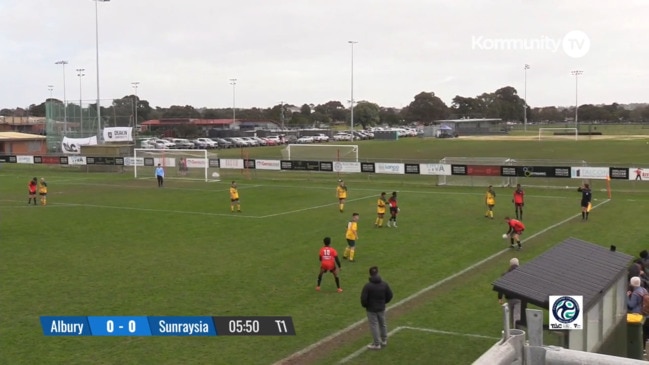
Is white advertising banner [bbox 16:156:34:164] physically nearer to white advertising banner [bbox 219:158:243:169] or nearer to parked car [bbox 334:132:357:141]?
white advertising banner [bbox 219:158:243:169]

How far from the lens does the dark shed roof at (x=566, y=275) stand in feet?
28.0

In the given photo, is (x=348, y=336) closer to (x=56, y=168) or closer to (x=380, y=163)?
(x=380, y=163)

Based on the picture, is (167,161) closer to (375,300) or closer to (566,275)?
(375,300)

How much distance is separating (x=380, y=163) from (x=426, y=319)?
3392cm

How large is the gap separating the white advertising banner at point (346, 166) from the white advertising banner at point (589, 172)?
49.2 feet

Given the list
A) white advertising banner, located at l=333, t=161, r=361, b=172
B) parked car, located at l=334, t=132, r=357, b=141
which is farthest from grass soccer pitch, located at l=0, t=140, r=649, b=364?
parked car, located at l=334, t=132, r=357, b=141

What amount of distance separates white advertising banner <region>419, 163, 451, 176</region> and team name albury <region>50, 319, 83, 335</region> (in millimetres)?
33701

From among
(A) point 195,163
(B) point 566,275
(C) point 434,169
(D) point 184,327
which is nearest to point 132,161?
(A) point 195,163

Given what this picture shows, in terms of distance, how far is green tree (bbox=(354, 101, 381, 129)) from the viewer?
17525cm

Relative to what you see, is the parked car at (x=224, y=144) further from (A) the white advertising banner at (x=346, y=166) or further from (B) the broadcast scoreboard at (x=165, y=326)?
(B) the broadcast scoreboard at (x=165, y=326)

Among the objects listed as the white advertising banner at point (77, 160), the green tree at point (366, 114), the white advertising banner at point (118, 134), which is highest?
the green tree at point (366, 114)

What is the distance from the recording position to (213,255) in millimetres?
22281

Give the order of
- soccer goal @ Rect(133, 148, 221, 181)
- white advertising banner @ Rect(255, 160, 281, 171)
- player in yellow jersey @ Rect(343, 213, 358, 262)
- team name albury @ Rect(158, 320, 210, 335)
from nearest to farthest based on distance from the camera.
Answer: team name albury @ Rect(158, 320, 210, 335) < player in yellow jersey @ Rect(343, 213, 358, 262) < white advertising banner @ Rect(255, 160, 281, 171) < soccer goal @ Rect(133, 148, 221, 181)

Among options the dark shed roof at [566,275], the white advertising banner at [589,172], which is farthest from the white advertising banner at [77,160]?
the dark shed roof at [566,275]
